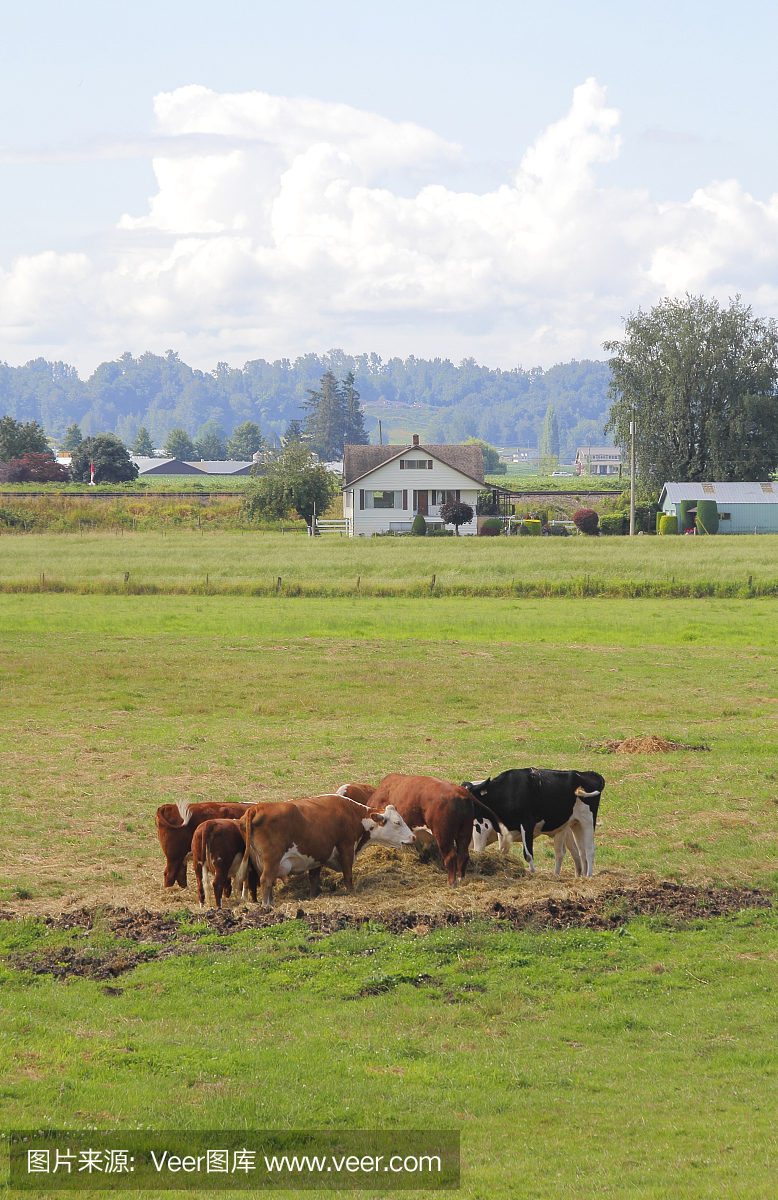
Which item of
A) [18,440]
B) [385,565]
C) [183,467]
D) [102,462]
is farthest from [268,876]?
[183,467]

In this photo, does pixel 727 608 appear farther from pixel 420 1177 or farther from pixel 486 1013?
pixel 420 1177

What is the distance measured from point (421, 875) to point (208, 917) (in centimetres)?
235

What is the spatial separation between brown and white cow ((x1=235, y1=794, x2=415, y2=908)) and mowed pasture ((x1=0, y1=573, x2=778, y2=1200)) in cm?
38

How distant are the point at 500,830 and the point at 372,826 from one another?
4.72 feet

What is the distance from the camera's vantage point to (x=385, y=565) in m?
48.9

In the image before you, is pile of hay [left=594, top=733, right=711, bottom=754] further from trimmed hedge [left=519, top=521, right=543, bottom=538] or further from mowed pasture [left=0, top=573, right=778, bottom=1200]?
trimmed hedge [left=519, top=521, right=543, bottom=538]

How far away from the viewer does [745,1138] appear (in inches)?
220

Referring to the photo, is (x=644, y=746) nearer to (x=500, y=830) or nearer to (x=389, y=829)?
(x=500, y=830)

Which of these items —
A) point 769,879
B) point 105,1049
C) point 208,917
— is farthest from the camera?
point 769,879

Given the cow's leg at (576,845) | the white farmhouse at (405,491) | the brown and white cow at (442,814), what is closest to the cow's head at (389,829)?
the brown and white cow at (442,814)

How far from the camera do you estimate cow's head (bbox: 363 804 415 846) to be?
10.3 meters

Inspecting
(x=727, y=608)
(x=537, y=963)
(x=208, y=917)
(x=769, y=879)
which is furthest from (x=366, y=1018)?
(x=727, y=608)

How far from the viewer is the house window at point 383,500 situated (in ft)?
→ 270
